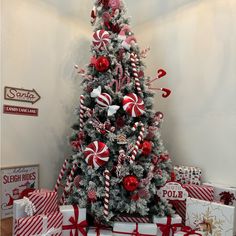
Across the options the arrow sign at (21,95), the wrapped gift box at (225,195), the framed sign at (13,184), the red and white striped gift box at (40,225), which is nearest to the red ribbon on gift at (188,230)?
the wrapped gift box at (225,195)

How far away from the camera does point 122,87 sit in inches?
71.2

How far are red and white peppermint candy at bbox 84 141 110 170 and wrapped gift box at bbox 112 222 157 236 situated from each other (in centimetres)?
43

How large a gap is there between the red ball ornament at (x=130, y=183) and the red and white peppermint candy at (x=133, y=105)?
17.2 inches

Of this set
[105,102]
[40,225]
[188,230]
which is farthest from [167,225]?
[105,102]

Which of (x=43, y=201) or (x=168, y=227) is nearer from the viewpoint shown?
(x=43, y=201)

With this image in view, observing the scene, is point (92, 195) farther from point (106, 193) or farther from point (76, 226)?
point (76, 226)

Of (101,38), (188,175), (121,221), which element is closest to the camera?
(121,221)

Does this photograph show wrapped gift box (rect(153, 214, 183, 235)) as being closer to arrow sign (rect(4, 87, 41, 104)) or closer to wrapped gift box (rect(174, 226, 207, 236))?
wrapped gift box (rect(174, 226, 207, 236))

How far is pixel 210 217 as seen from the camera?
1.67 metres

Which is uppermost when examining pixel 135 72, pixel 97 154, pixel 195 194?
pixel 135 72

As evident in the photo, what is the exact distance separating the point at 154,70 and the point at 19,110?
1.37m

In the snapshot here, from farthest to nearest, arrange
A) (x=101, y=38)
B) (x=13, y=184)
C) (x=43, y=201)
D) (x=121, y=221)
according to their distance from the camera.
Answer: (x=13, y=184) < (x=101, y=38) < (x=121, y=221) < (x=43, y=201)

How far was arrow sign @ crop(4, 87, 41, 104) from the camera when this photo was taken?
76.4 inches

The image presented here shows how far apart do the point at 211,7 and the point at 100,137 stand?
1497 mm
